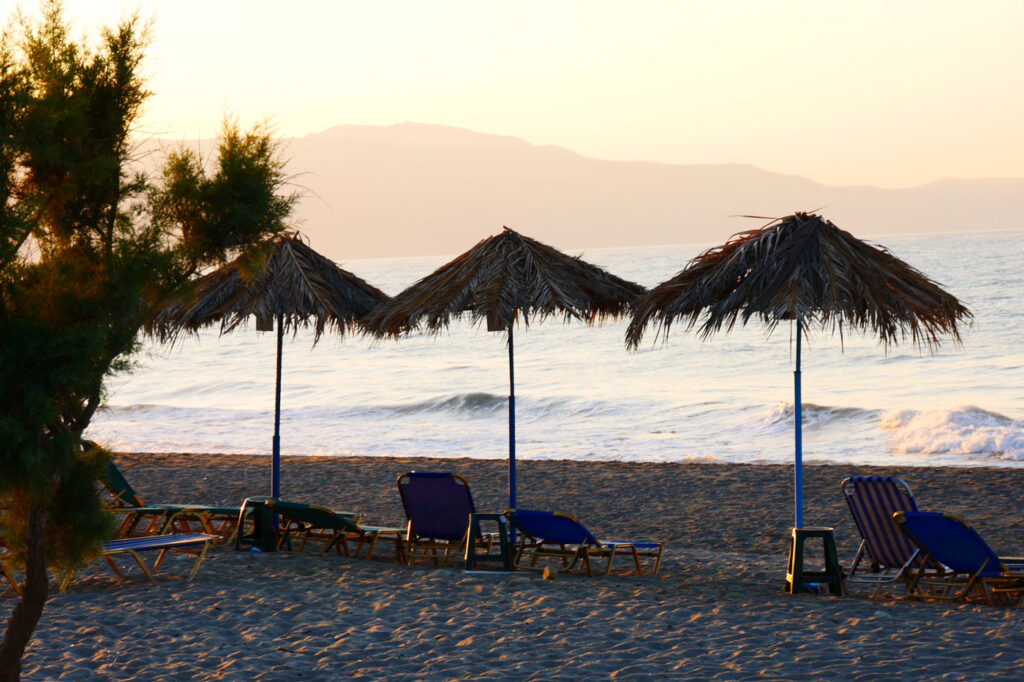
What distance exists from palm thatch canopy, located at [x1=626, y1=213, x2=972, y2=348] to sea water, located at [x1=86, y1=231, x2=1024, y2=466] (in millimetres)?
5465

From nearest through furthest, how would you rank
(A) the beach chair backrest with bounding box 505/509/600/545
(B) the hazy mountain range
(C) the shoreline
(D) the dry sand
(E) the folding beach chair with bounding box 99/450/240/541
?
1. (D) the dry sand
2. (A) the beach chair backrest with bounding box 505/509/600/545
3. (E) the folding beach chair with bounding box 99/450/240/541
4. (C) the shoreline
5. (B) the hazy mountain range

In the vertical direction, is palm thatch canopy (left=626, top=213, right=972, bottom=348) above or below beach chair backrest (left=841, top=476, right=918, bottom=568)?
above

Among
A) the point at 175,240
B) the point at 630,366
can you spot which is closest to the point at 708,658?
the point at 175,240

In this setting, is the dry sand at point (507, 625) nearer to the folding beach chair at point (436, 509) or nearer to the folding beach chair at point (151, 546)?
the folding beach chair at point (151, 546)

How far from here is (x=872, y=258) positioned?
19.6ft

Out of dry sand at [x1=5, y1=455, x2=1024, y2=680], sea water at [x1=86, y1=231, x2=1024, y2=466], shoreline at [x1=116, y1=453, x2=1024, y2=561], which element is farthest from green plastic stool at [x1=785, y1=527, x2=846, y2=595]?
sea water at [x1=86, y1=231, x2=1024, y2=466]

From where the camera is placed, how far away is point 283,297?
759 cm

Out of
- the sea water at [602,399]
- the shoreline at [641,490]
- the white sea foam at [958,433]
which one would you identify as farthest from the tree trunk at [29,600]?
the white sea foam at [958,433]

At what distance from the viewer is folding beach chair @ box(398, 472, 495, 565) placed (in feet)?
22.7

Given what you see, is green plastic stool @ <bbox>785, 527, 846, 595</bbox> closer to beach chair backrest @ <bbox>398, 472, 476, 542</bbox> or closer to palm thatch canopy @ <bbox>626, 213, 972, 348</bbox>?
palm thatch canopy @ <bbox>626, 213, 972, 348</bbox>

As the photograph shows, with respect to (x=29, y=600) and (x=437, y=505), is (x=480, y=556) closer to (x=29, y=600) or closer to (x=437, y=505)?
(x=437, y=505)

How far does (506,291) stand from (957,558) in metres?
3.04

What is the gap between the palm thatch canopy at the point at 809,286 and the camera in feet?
18.9

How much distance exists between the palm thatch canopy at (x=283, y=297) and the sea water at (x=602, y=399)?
194 centimetres
